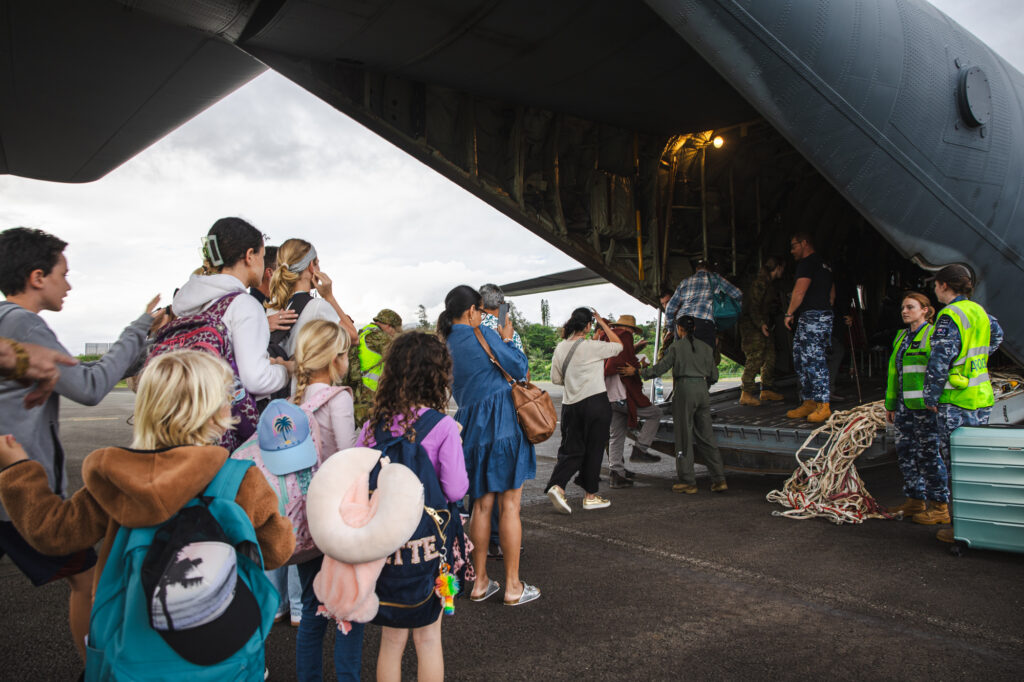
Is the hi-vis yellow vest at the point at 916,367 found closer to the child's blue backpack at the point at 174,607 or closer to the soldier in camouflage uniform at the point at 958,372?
the soldier in camouflage uniform at the point at 958,372

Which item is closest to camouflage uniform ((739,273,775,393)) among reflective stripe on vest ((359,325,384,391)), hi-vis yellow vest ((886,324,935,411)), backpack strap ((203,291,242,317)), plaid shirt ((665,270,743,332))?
plaid shirt ((665,270,743,332))

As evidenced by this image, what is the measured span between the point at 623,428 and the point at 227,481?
5945mm

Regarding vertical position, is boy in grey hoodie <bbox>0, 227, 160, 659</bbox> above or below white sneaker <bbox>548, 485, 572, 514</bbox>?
above

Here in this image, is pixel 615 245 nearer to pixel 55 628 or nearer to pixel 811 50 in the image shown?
pixel 811 50

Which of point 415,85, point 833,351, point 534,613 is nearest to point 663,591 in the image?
point 534,613

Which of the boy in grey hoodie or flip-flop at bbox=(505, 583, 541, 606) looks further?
flip-flop at bbox=(505, 583, 541, 606)

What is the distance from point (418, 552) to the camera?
2266 millimetres

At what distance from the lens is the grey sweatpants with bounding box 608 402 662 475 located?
7207 mm

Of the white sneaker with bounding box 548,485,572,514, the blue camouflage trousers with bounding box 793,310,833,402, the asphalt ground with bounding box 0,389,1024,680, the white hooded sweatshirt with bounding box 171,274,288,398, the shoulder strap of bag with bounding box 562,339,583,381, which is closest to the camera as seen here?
the white hooded sweatshirt with bounding box 171,274,288,398

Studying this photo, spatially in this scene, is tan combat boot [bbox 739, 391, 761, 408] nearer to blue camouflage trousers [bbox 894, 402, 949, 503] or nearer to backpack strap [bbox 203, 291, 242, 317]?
blue camouflage trousers [bbox 894, 402, 949, 503]

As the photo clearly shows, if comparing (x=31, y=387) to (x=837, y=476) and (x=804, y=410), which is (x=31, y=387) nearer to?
(x=837, y=476)

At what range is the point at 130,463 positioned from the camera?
165cm

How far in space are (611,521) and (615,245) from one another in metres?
4.66

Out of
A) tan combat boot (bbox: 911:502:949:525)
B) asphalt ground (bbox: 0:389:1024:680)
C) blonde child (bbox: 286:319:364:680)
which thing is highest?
blonde child (bbox: 286:319:364:680)
